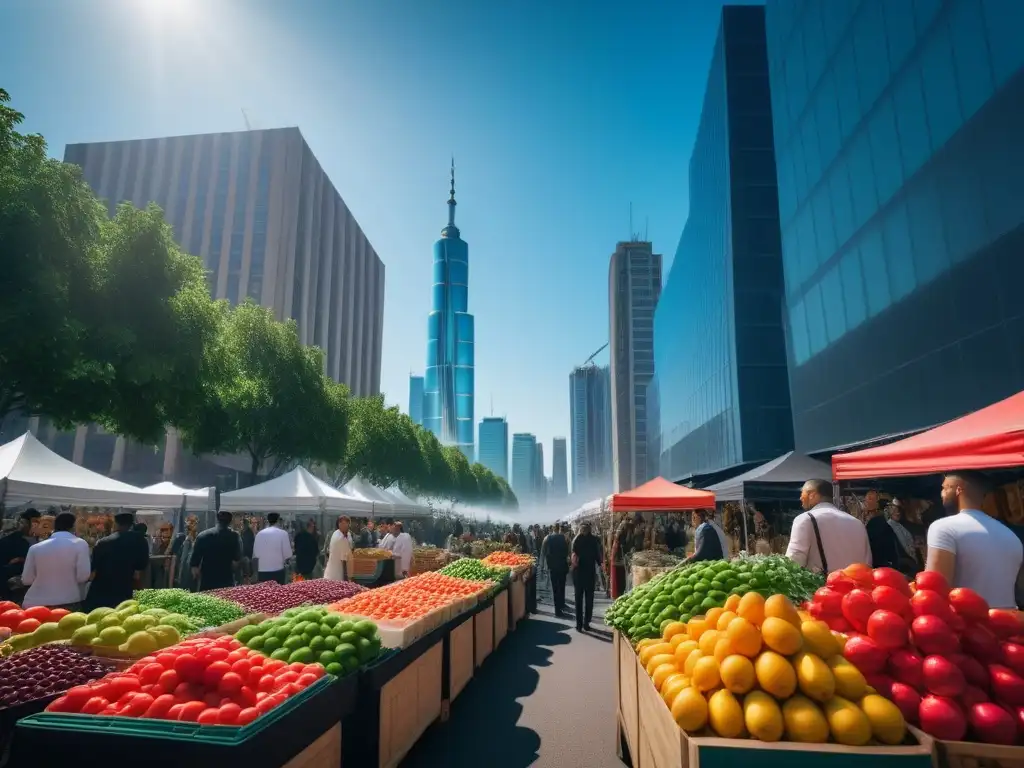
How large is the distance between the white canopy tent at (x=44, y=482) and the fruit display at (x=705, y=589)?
11553 millimetres

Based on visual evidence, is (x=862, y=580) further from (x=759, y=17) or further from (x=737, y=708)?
(x=759, y=17)

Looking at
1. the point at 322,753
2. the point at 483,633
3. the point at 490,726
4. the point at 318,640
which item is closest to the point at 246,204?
the point at 483,633

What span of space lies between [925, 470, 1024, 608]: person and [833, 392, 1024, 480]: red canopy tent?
22.1 inches

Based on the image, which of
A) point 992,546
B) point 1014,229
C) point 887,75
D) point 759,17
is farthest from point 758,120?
point 992,546

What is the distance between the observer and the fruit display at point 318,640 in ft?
13.6

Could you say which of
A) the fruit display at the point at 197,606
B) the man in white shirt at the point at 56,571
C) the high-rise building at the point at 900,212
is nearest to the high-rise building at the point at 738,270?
the high-rise building at the point at 900,212

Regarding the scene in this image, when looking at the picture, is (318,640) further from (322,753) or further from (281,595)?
(281,595)

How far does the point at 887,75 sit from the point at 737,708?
17.7m

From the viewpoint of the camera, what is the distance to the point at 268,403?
25.8m

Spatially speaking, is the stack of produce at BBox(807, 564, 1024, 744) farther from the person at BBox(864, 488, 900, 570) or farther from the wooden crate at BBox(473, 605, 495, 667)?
the person at BBox(864, 488, 900, 570)

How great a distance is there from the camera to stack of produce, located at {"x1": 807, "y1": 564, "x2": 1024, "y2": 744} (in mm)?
2537

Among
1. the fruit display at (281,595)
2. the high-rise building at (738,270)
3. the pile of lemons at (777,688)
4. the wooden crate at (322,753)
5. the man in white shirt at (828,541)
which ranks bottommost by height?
the wooden crate at (322,753)

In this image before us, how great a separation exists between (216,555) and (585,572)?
6.68 metres

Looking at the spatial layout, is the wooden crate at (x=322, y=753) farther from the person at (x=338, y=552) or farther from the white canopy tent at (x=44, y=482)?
the white canopy tent at (x=44, y=482)
